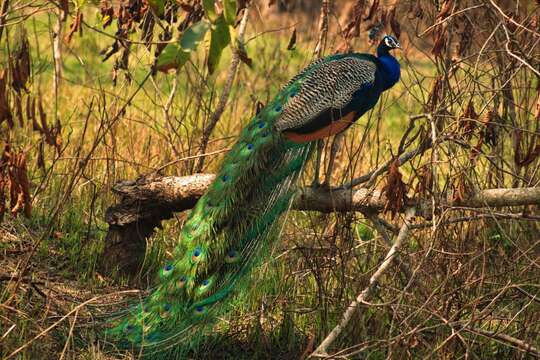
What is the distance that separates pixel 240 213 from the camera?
12.3 feet

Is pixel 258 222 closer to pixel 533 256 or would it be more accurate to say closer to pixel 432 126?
pixel 432 126

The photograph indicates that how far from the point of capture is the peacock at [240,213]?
3537mm

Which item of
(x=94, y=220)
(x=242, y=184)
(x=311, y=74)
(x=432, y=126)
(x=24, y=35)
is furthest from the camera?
(x=94, y=220)

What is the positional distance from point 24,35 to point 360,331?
64.0 inches

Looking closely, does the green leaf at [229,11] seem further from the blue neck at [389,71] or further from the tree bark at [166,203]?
the blue neck at [389,71]

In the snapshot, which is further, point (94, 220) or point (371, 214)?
point (94, 220)

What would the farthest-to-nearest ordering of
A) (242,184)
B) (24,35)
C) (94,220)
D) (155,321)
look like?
(94,220) < (242,184) < (155,321) < (24,35)

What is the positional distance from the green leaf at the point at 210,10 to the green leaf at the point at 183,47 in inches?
1.1

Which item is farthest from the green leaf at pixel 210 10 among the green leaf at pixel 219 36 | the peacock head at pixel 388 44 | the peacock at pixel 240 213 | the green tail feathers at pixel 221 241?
the peacock head at pixel 388 44

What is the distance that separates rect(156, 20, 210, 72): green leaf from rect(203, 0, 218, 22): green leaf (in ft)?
0.10

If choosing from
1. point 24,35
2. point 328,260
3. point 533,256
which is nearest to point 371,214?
point 328,260

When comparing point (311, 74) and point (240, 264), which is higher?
point (311, 74)

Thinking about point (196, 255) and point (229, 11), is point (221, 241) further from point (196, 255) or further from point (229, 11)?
point (229, 11)

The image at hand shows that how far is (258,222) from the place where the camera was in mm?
3789
